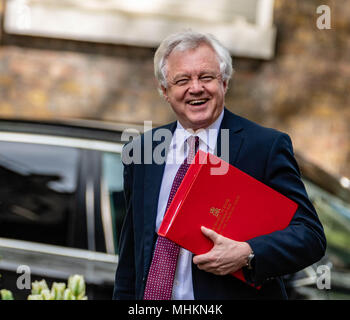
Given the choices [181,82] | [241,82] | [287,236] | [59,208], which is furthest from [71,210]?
[241,82]

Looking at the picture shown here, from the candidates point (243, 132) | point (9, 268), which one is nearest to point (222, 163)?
point (243, 132)

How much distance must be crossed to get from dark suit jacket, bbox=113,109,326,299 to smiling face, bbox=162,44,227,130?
0.32ft

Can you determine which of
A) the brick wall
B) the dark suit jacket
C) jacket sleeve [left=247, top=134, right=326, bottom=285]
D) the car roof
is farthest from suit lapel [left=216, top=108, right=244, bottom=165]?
the brick wall

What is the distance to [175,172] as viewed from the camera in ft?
7.65

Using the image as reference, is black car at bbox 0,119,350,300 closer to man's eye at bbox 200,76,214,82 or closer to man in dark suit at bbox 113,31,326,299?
man in dark suit at bbox 113,31,326,299

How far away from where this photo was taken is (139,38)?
695cm

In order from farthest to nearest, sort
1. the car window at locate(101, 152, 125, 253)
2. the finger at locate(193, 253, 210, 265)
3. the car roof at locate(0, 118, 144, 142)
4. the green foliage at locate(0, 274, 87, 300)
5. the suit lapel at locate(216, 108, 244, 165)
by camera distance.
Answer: the car roof at locate(0, 118, 144, 142)
the car window at locate(101, 152, 125, 253)
the green foliage at locate(0, 274, 87, 300)
the suit lapel at locate(216, 108, 244, 165)
the finger at locate(193, 253, 210, 265)

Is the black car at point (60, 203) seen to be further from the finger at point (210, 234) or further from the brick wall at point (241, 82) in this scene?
the brick wall at point (241, 82)

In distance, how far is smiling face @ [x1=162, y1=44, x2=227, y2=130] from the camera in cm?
222

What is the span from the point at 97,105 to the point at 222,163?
515cm

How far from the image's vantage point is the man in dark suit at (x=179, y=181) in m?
2.04

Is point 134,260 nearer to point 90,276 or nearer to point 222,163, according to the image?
point 222,163

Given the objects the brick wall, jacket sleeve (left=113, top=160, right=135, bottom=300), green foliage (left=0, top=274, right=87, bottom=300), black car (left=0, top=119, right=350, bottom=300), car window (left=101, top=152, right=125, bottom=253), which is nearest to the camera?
green foliage (left=0, top=274, right=87, bottom=300)

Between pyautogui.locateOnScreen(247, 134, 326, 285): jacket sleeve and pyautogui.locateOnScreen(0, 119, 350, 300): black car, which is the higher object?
pyautogui.locateOnScreen(247, 134, 326, 285): jacket sleeve
